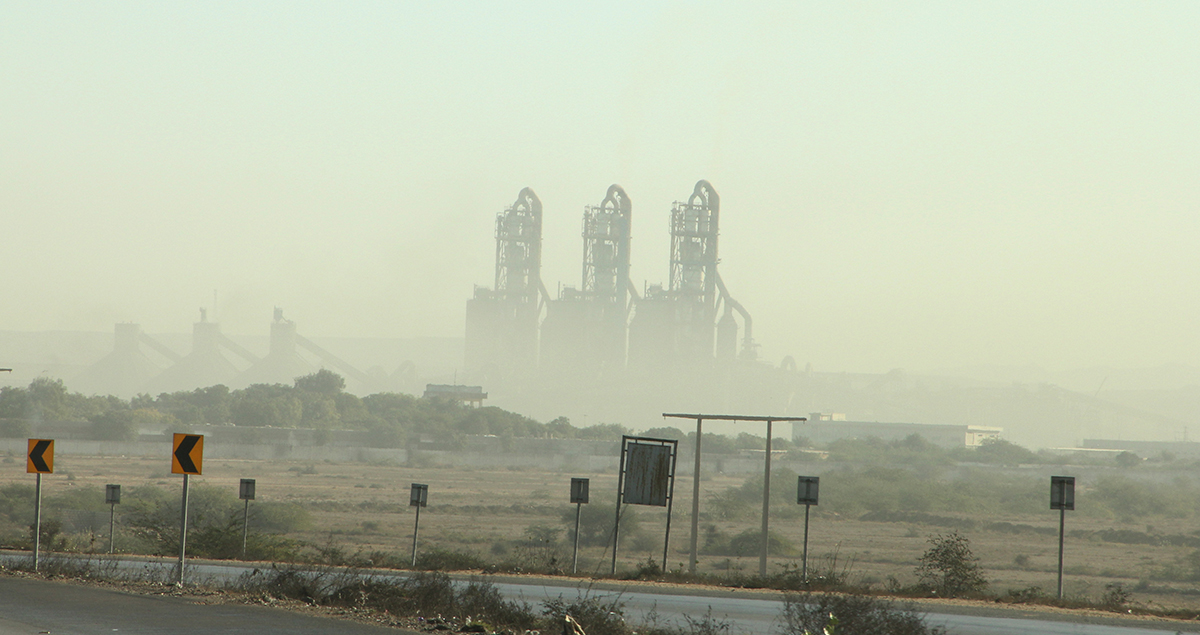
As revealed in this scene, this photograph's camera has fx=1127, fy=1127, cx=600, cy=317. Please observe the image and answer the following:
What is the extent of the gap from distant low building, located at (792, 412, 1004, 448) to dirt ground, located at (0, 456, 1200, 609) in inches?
2408

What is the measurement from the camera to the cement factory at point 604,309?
127 meters

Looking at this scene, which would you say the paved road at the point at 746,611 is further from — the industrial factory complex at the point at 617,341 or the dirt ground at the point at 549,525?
the industrial factory complex at the point at 617,341

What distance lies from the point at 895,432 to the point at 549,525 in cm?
10133

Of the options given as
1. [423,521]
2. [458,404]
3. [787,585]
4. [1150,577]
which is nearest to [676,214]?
[458,404]

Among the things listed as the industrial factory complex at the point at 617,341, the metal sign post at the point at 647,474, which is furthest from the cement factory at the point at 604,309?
the metal sign post at the point at 647,474

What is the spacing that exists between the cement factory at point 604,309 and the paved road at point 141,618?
112803 mm

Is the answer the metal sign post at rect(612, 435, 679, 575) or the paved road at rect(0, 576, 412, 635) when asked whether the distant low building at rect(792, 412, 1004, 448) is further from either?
the paved road at rect(0, 576, 412, 635)

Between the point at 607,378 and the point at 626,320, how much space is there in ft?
59.6

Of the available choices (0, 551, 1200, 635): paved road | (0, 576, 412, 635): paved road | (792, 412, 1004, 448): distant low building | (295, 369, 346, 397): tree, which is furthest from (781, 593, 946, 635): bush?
(295, 369, 346, 397): tree

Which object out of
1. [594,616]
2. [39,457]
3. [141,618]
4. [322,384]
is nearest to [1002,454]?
[322,384]

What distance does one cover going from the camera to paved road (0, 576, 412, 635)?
10.6 metres

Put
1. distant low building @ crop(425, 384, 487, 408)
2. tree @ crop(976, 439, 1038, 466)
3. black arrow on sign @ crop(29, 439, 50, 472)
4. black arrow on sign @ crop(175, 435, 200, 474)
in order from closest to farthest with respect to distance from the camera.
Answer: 1. black arrow on sign @ crop(175, 435, 200, 474)
2. black arrow on sign @ crop(29, 439, 50, 472)
3. tree @ crop(976, 439, 1038, 466)
4. distant low building @ crop(425, 384, 487, 408)

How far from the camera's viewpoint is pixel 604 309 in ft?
458

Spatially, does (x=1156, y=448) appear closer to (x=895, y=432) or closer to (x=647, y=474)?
(x=895, y=432)
